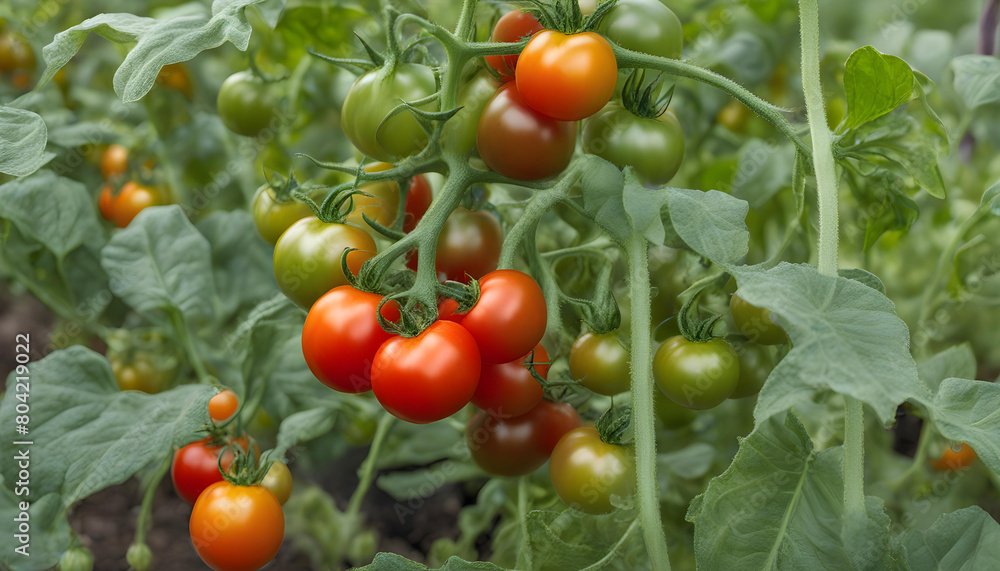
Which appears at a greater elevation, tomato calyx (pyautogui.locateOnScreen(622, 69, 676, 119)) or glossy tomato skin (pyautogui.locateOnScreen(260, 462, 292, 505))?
tomato calyx (pyautogui.locateOnScreen(622, 69, 676, 119))

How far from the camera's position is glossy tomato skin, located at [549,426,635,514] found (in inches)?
22.6

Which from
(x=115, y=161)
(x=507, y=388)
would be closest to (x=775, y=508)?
(x=507, y=388)

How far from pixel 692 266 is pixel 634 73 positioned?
23 centimetres

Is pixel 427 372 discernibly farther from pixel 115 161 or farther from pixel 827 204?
pixel 115 161

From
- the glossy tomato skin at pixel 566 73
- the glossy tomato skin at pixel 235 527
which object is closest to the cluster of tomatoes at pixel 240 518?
the glossy tomato skin at pixel 235 527

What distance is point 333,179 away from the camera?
906mm

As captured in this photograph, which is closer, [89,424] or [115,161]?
[89,424]

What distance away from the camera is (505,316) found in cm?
50

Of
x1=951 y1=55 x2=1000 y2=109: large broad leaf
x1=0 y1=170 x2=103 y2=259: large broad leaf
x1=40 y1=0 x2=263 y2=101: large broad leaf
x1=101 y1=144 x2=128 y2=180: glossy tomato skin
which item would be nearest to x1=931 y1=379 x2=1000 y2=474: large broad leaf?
x1=951 y1=55 x2=1000 y2=109: large broad leaf

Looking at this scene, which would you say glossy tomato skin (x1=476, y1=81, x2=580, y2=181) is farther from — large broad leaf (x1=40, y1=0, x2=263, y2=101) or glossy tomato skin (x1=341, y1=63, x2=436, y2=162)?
large broad leaf (x1=40, y1=0, x2=263, y2=101)

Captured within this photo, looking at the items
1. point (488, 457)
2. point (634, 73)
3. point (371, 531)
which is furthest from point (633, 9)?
point (371, 531)

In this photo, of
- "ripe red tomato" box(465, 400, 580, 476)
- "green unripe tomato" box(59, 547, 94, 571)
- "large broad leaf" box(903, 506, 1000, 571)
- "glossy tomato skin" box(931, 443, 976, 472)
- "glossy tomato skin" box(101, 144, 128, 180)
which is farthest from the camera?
"glossy tomato skin" box(101, 144, 128, 180)

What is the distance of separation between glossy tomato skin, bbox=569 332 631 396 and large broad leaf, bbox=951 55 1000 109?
0.54 metres

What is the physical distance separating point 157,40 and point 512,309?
34cm
